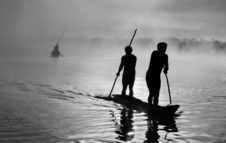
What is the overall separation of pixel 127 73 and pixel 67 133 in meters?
7.25

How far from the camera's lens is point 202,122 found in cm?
1069

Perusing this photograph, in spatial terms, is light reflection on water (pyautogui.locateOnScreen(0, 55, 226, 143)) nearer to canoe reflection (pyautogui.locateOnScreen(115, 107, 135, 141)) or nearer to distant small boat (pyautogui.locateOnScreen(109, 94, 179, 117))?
canoe reflection (pyautogui.locateOnScreen(115, 107, 135, 141))

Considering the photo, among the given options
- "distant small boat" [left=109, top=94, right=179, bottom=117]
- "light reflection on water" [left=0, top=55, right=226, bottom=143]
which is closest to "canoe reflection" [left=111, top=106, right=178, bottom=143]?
"light reflection on water" [left=0, top=55, right=226, bottom=143]

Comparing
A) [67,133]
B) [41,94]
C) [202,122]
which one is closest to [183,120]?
[202,122]

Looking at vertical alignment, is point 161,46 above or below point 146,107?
above

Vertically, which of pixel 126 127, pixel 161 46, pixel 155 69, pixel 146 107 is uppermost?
pixel 161 46

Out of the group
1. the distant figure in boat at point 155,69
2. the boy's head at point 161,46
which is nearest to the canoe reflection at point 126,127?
the distant figure in boat at point 155,69

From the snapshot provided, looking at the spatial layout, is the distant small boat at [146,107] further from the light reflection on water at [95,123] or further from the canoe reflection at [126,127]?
the canoe reflection at [126,127]

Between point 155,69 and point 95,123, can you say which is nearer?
point 95,123

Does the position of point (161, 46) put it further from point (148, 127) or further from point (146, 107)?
point (148, 127)

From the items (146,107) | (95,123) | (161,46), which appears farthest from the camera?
(146,107)

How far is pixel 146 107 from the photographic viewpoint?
12.2 m

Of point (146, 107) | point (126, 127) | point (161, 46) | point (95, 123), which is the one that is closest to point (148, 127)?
point (126, 127)

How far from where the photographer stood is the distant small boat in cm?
1145
